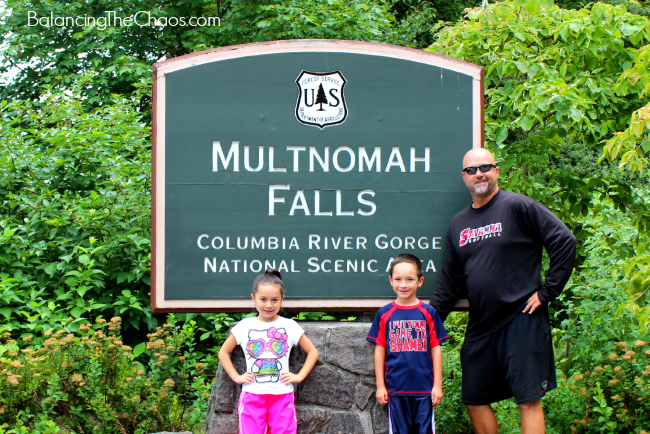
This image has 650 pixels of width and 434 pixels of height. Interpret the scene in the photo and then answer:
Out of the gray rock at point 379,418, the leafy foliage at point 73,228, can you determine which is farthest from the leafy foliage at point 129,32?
the gray rock at point 379,418

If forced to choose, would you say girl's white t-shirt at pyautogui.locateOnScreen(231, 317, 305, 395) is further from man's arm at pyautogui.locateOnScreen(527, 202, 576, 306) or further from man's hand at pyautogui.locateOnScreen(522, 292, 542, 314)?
man's arm at pyautogui.locateOnScreen(527, 202, 576, 306)

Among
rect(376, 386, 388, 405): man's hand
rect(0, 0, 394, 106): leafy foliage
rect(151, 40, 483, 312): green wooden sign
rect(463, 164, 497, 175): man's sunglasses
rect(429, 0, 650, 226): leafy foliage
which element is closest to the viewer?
rect(376, 386, 388, 405): man's hand

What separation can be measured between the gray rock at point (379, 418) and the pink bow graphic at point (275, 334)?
2.14ft

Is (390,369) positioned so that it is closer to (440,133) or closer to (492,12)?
(440,133)

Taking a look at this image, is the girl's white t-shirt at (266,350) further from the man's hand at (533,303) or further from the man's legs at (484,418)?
the man's hand at (533,303)

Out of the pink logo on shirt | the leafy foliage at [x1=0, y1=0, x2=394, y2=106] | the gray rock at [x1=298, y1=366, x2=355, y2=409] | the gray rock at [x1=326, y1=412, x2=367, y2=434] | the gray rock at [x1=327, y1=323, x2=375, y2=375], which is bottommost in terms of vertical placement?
the gray rock at [x1=326, y1=412, x2=367, y2=434]

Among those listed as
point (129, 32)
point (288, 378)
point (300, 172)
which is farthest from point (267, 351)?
point (129, 32)

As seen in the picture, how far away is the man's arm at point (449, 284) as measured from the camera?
3049 millimetres

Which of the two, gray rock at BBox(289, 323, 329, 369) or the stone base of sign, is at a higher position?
gray rock at BBox(289, 323, 329, 369)

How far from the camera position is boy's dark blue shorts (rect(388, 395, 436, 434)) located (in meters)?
2.76

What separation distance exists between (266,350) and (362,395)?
0.62 metres

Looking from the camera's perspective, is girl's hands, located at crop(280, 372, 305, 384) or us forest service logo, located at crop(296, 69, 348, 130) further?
us forest service logo, located at crop(296, 69, 348, 130)

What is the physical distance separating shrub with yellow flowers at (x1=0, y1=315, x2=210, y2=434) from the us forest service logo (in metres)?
1.73

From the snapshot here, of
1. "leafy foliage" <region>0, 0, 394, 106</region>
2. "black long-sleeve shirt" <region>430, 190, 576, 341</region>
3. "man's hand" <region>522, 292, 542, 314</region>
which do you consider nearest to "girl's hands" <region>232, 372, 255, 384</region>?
"black long-sleeve shirt" <region>430, 190, 576, 341</region>
